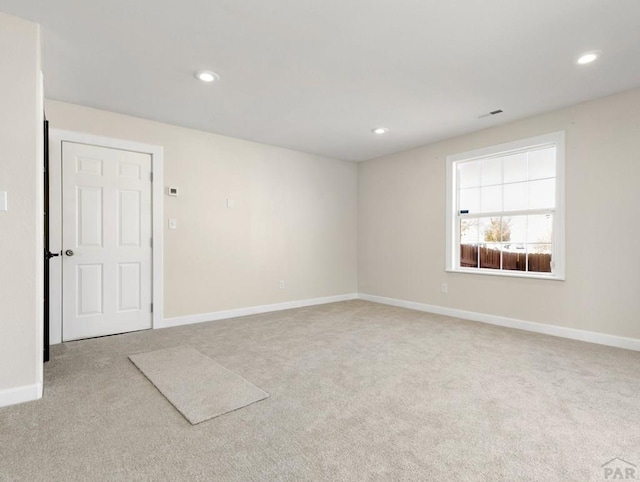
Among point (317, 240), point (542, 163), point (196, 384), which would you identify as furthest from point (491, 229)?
point (196, 384)

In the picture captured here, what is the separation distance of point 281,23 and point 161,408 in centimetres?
262

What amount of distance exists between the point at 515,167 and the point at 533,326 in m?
1.93

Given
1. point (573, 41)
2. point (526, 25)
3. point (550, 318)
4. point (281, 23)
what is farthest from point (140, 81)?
point (550, 318)

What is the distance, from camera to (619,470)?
1.56 metres

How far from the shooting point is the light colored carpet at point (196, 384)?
2148 millimetres

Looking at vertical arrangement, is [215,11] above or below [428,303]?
above

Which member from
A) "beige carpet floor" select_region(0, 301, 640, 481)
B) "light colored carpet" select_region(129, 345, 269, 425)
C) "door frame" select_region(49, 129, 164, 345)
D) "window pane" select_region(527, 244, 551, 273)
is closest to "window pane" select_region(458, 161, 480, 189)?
"window pane" select_region(527, 244, 551, 273)

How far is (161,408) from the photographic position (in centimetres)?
215

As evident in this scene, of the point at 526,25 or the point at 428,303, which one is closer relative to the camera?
the point at 526,25

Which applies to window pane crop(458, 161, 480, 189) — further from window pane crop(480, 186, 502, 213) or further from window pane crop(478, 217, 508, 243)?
window pane crop(478, 217, 508, 243)

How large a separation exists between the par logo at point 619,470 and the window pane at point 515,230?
117 inches

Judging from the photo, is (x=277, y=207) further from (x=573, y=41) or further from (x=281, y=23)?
(x=573, y=41)

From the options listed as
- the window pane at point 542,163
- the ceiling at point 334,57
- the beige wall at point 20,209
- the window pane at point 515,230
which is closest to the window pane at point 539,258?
the window pane at point 515,230

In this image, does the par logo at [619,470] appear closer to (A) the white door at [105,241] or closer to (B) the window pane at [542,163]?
(B) the window pane at [542,163]
